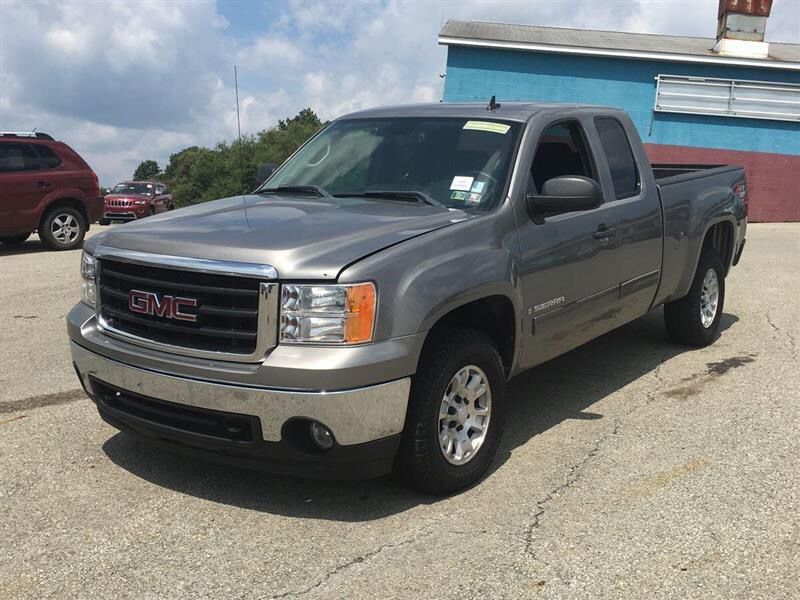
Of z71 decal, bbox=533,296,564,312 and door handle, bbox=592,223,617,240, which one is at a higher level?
door handle, bbox=592,223,617,240

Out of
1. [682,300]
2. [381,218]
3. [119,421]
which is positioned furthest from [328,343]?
[682,300]

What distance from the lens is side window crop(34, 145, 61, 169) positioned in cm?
1276

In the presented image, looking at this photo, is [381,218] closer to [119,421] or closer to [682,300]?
[119,421]

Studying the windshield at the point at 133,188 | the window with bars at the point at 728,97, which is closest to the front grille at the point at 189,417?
the window with bars at the point at 728,97

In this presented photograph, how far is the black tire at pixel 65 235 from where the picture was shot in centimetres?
1280

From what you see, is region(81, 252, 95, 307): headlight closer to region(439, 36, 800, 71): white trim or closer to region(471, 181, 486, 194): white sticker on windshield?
region(471, 181, 486, 194): white sticker on windshield

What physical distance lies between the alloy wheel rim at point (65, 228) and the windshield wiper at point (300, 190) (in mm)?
9169

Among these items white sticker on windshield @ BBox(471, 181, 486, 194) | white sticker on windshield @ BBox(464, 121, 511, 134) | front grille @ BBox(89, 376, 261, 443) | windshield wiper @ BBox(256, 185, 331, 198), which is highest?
white sticker on windshield @ BBox(464, 121, 511, 134)

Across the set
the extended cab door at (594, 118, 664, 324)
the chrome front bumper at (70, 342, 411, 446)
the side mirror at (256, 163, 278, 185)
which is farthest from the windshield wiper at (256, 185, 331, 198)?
the extended cab door at (594, 118, 664, 324)

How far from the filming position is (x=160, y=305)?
357 cm

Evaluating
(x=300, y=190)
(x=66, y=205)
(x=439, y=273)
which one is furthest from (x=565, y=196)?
(x=66, y=205)

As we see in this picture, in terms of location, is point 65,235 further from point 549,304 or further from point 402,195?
point 549,304

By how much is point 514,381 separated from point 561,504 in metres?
2.13

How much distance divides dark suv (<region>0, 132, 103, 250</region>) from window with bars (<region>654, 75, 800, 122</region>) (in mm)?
15845
